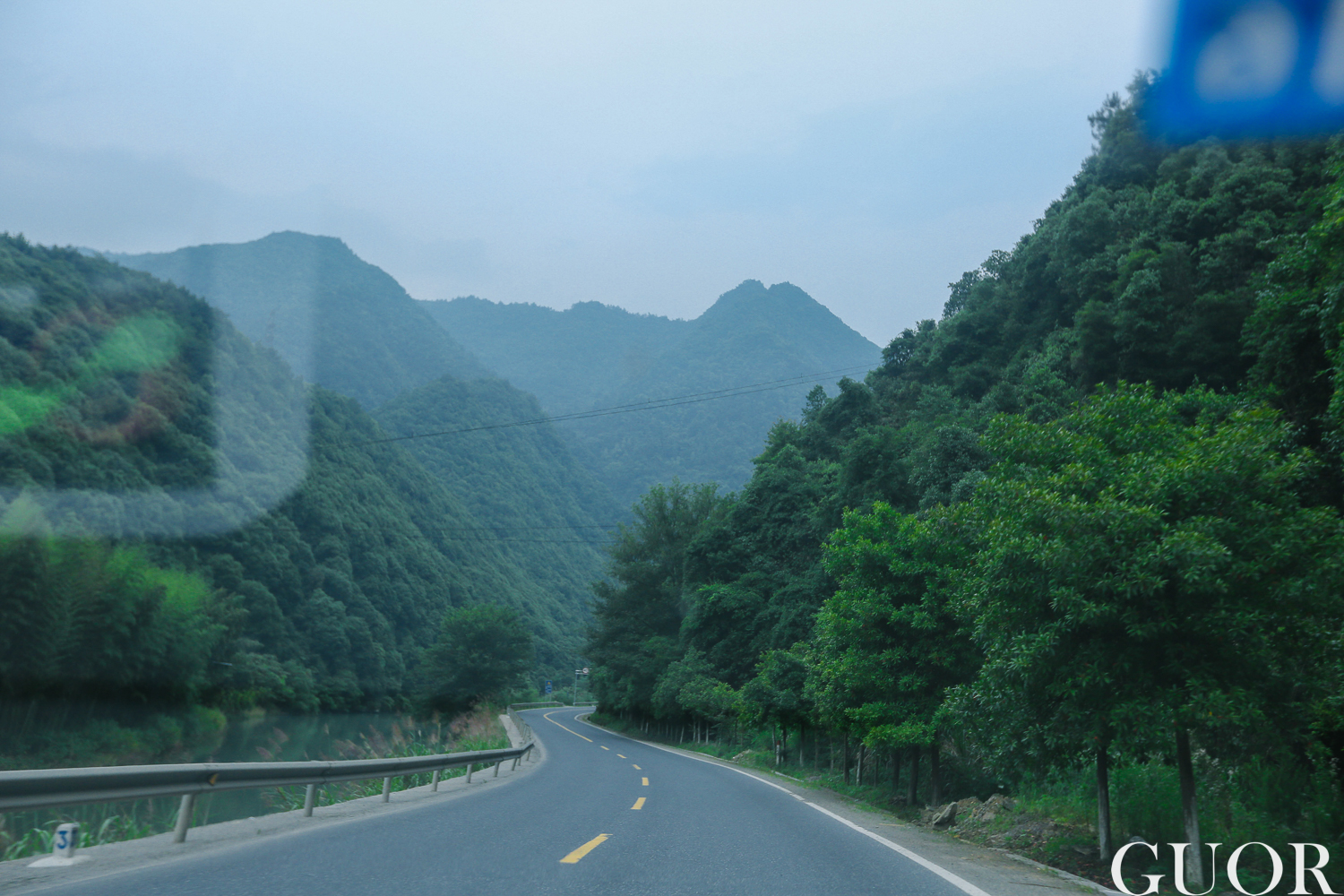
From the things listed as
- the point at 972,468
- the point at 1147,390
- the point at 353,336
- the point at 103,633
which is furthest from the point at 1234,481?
the point at 353,336

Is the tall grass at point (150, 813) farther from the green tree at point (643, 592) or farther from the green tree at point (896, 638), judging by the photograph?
the green tree at point (643, 592)

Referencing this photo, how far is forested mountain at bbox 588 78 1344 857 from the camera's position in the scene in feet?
27.5

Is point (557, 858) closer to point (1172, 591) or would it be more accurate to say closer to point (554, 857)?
point (554, 857)

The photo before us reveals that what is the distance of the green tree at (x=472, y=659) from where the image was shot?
67688mm

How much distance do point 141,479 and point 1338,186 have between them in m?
68.8

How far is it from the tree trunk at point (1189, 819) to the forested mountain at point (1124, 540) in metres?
0.04

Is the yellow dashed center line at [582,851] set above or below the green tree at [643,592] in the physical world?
below

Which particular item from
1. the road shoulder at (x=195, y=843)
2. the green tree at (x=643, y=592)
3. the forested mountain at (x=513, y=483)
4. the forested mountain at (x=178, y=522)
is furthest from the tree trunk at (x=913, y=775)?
the forested mountain at (x=513, y=483)

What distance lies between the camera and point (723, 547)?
172 feet

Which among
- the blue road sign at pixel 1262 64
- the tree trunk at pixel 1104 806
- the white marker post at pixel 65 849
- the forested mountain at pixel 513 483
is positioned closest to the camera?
the white marker post at pixel 65 849

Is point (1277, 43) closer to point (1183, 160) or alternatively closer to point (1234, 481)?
point (1183, 160)

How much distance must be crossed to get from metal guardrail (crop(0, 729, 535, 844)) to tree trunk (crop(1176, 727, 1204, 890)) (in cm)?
934

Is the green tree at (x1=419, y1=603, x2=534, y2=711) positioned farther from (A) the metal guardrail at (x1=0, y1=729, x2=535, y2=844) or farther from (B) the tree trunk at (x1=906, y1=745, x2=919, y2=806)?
(A) the metal guardrail at (x1=0, y1=729, x2=535, y2=844)

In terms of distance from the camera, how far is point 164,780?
6840mm
